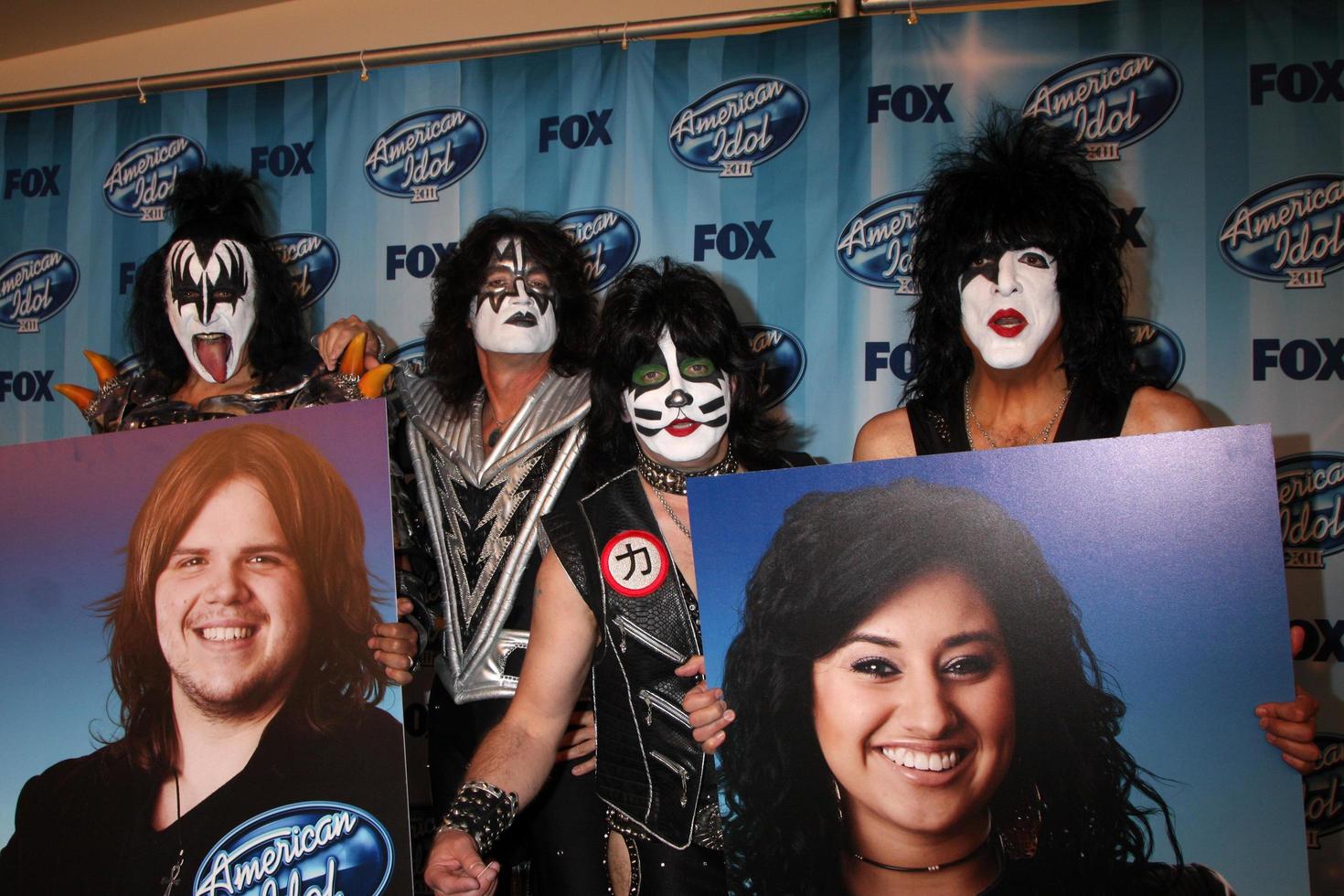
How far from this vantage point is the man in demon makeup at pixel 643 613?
2.06 meters

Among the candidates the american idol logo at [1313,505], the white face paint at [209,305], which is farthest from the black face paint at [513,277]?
the american idol logo at [1313,505]

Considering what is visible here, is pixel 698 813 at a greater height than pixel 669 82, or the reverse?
pixel 669 82

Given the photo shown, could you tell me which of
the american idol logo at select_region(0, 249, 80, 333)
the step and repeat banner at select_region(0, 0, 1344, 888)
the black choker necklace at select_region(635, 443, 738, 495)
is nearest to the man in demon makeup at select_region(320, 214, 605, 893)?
the black choker necklace at select_region(635, 443, 738, 495)

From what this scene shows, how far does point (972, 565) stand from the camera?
170 centimetres

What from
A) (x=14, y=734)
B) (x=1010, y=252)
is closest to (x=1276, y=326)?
(x=1010, y=252)

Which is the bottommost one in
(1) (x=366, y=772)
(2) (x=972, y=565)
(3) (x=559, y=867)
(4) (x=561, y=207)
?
(3) (x=559, y=867)

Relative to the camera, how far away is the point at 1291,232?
3.01 m

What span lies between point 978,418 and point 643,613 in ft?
2.76

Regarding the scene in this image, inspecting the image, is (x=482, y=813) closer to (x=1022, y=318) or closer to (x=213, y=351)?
(x=1022, y=318)

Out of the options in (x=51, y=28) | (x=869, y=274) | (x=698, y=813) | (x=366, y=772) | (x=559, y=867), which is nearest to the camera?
(x=366, y=772)

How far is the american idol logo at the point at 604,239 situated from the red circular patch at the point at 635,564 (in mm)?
1359

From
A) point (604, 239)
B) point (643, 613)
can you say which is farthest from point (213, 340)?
point (643, 613)

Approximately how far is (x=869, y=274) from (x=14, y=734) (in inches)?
96.9

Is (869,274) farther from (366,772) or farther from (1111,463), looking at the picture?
(366,772)
